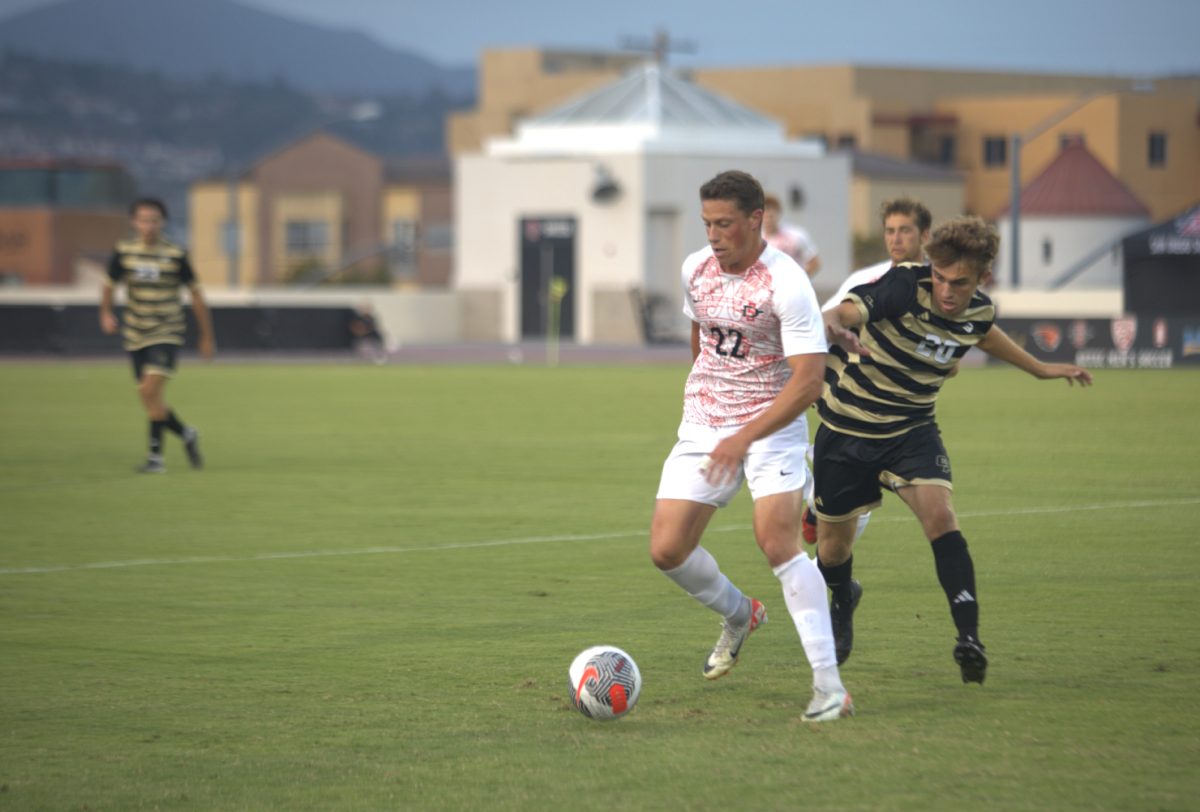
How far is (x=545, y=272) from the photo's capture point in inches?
2287

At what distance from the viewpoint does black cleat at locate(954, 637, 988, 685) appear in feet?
25.4

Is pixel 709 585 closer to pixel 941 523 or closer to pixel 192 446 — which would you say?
pixel 941 523

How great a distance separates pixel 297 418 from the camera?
2533 cm

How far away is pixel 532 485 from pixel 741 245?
30.4ft

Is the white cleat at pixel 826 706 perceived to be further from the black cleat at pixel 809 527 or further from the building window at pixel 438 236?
the building window at pixel 438 236

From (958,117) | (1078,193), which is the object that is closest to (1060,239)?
(1078,193)

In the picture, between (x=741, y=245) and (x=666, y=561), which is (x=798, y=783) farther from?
(x=741, y=245)

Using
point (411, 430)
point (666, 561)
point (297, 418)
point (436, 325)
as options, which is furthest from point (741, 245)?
point (436, 325)

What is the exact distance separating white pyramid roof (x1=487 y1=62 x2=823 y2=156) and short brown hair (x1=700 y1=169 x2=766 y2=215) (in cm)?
4976

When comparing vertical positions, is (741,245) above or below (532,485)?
above

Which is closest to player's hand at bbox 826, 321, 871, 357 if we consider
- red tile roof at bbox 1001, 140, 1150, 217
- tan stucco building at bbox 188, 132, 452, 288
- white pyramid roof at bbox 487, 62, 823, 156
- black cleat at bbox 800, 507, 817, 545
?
black cleat at bbox 800, 507, 817, 545

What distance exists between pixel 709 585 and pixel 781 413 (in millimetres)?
974

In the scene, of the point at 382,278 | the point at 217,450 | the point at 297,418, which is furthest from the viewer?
the point at 382,278

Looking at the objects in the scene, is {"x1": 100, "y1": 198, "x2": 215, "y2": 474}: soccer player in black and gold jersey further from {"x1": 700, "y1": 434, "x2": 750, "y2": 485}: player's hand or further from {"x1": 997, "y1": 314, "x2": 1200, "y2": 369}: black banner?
{"x1": 997, "y1": 314, "x2": 1200, "y2": 369}: black banner
